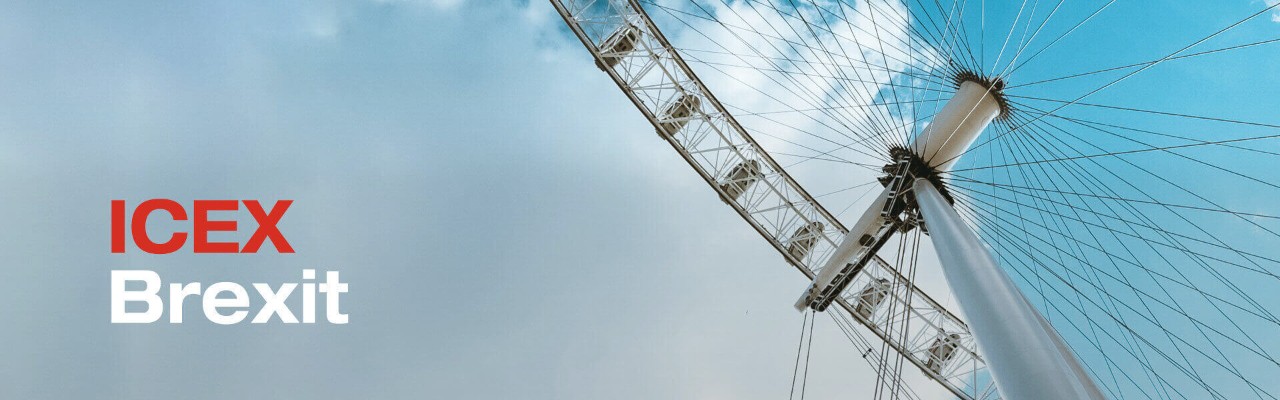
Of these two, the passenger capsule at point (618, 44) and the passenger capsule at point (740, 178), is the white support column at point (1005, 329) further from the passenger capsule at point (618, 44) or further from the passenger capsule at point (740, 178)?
the passenger capsule at point (618, 44)

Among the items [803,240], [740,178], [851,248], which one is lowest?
[851,248]

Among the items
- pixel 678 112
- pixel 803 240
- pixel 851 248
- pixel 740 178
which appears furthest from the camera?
pixel 803 240

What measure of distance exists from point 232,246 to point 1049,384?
1883 cm

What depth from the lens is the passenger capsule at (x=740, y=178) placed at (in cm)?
1753

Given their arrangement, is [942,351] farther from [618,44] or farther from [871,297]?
[618,44]

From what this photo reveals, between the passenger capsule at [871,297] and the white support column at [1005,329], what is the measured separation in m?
9.26

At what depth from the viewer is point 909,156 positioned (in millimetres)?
11500

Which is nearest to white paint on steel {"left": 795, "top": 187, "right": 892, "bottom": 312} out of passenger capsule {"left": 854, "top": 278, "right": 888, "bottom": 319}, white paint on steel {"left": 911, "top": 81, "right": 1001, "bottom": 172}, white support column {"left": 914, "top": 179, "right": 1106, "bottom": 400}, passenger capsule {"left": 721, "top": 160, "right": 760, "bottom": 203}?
white paint on steel {"left": 911, "top": 81, "right": 1001, "bottom": 172}

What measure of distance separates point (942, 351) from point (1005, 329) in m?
12.4

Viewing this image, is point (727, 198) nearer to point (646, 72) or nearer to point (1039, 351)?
point (646, 72)

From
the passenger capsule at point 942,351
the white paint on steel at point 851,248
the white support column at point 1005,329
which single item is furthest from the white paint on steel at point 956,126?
the passenger capsule at point 942,351

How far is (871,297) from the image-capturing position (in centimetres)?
1864

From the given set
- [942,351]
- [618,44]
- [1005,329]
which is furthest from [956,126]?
[942,351]

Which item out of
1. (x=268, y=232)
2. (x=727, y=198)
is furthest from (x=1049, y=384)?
(x=268, y=232)
